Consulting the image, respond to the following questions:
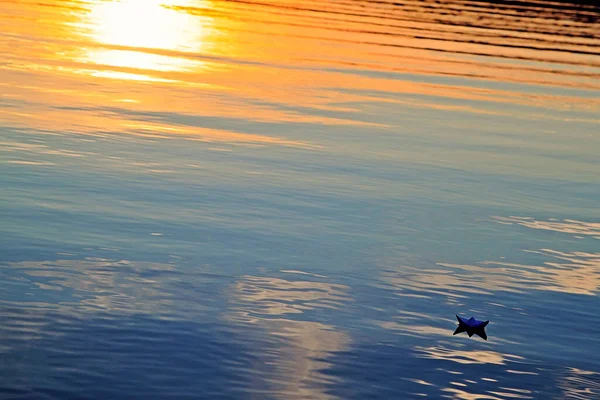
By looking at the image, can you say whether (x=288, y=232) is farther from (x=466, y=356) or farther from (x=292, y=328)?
(x=466, y=356)

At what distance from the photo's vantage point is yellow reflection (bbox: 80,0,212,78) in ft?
113

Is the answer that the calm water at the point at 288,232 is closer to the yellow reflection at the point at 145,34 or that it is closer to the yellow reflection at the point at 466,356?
the yellow reflection at the point at 466,356

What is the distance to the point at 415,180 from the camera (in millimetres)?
19812

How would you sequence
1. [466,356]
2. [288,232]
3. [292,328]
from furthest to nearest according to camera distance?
[288,232] → [292,328] → [466,356]

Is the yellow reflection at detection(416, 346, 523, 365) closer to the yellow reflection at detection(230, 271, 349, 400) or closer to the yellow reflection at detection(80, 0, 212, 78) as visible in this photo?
the yellow reflection at detection(230, 271, 349, 400)

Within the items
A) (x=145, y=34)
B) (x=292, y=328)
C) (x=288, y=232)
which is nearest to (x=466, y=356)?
(x=292, y=328)

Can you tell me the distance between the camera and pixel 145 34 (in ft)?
145

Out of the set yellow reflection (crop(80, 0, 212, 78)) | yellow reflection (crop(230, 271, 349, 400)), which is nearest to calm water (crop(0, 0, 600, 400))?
yellow reflection (crop(230, 271, 349, 400))

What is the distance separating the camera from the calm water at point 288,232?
10859 millimetres

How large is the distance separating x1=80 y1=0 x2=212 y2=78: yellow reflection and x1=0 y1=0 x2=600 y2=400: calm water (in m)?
0.57

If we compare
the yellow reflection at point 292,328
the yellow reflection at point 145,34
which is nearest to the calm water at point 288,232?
the yellow reflection at point 292,328

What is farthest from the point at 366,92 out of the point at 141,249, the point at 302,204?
the point at 141,249

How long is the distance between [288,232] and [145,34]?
30262 millimetres

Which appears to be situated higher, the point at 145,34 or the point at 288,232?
the point at 145,34
